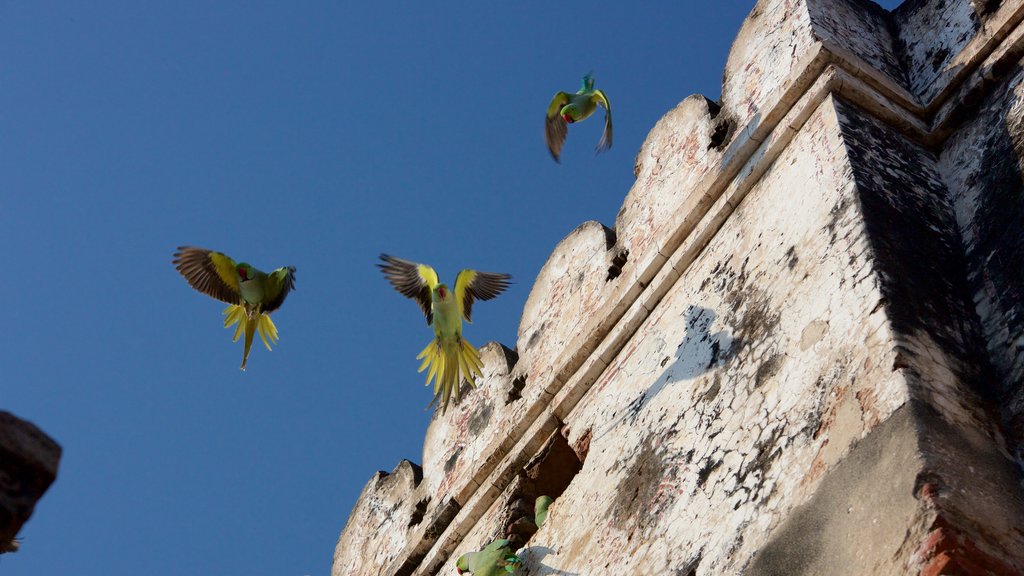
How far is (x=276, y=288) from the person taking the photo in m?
7.67

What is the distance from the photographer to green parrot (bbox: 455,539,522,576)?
5906 millimetres

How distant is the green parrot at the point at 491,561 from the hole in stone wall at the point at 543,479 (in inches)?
7.2

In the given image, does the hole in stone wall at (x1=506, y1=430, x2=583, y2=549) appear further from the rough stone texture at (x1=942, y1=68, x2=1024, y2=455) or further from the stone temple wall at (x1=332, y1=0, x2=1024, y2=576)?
the rough stone texture at (x1=942, y1=68, x2=1024, y2=455)

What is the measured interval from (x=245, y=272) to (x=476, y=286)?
1.33 metres

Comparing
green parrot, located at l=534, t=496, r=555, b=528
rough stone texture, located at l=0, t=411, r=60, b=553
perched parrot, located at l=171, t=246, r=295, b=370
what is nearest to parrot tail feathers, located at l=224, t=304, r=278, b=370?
perched parrot, located at l=171, t=246, r=295, b=370

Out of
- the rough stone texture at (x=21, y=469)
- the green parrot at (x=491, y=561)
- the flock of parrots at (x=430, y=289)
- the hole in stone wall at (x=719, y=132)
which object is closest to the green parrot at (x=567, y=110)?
the flock of parrots at (x=430, y=289)

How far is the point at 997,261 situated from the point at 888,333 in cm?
80

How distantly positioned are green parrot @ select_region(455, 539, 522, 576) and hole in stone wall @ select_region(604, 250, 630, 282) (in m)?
1.46

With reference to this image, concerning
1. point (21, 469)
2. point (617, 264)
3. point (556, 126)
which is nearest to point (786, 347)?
point (617, 264)

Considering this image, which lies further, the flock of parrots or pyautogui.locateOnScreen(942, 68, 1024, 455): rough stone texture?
the flock of parrots

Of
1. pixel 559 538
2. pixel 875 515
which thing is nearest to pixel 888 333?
pixel 875 515

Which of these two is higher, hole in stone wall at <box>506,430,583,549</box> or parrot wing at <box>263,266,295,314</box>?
parrot wing at <box>263,266,295,314</box>

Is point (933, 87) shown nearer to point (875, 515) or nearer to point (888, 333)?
point (888, 333)

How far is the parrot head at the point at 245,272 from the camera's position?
25.1 feet
